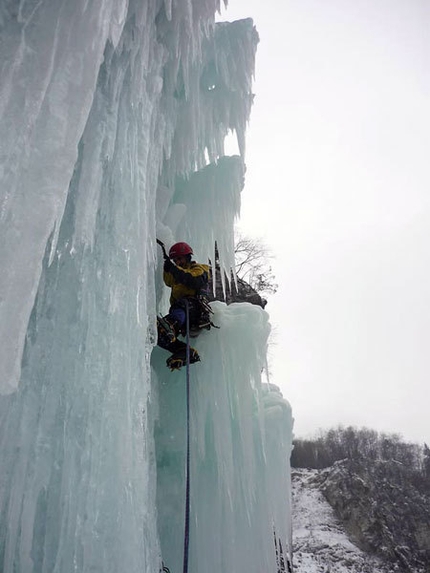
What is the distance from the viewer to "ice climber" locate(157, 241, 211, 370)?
3.30 meters

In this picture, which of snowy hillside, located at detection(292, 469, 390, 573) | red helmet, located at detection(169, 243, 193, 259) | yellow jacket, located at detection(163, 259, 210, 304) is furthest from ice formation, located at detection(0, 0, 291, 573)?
snowy hillside, located at detection(292, 469, 390, 573)

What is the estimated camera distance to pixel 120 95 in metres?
2.46

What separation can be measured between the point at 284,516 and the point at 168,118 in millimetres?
4132

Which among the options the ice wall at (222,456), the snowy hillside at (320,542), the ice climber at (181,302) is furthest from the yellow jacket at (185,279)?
the snowy hillside at (320,542)

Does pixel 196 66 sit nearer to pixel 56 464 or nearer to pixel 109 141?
pixel 109 141

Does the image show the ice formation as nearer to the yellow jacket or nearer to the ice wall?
the ice wall

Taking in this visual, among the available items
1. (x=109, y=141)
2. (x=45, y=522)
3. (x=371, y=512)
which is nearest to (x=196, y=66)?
(x=109, y=141)

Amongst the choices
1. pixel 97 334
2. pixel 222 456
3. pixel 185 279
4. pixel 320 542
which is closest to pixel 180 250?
pixel 185 279

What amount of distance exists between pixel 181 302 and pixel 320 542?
715 inches

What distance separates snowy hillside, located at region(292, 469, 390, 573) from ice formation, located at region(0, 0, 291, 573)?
561 inches

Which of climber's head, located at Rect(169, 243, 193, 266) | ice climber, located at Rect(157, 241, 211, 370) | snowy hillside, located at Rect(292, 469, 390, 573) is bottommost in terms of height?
snowy hillside, located at Rect(292, 469, 390, 573)

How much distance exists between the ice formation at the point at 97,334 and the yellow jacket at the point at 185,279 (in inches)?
18.9

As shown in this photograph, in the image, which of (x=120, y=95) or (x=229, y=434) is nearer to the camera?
(x=120, y=95)

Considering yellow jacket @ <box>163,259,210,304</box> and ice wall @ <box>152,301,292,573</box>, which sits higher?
yellow jacket @ <box>163,259,210,304</box>
